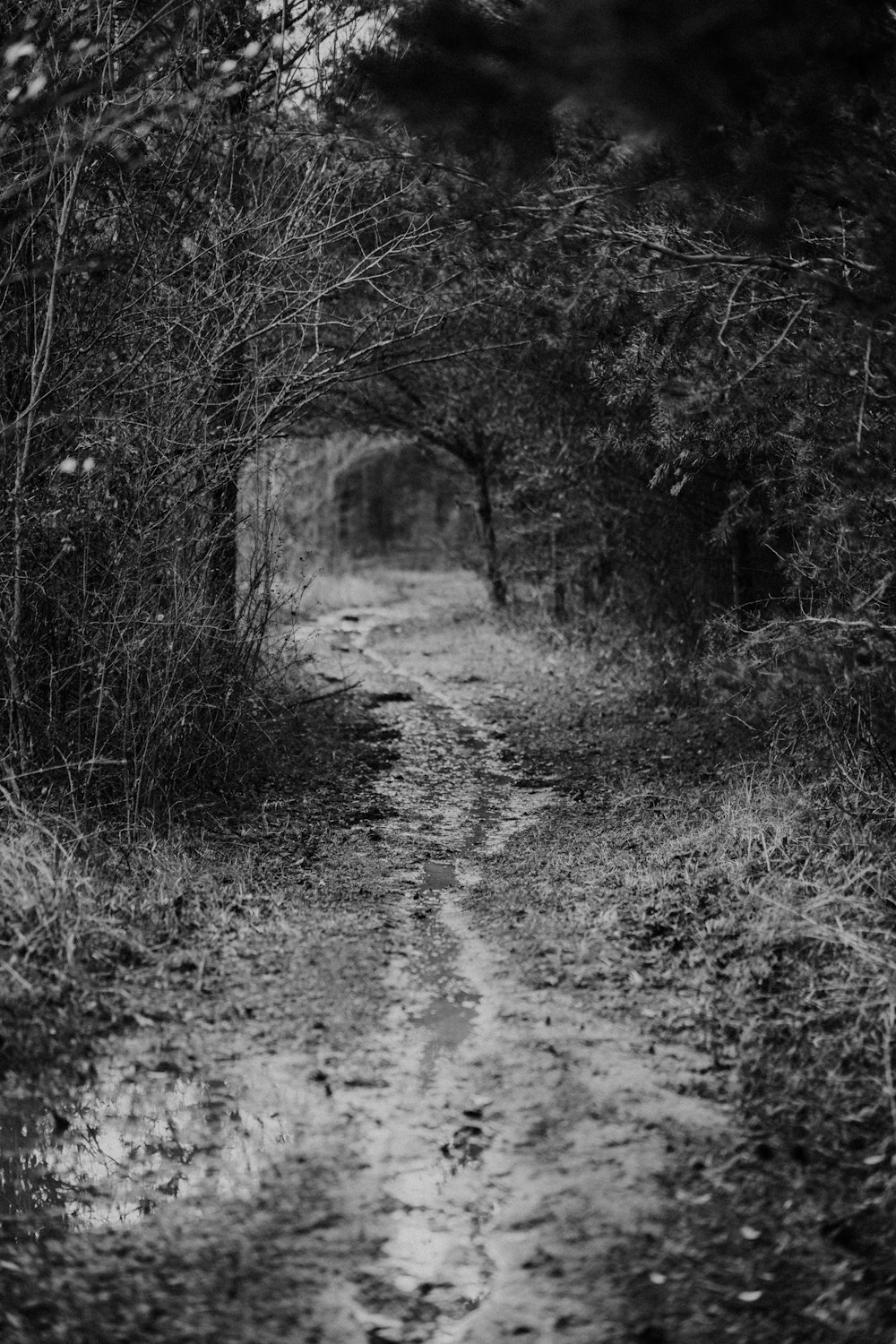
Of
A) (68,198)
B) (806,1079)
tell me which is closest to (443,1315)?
(806,1079)

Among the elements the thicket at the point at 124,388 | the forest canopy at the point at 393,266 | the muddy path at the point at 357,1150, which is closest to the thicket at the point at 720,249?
the forest canopy at the point at 393,266

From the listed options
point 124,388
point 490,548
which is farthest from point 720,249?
point 490,548

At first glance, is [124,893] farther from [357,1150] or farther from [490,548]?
[490,548]

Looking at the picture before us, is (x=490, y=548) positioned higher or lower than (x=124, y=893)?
higher

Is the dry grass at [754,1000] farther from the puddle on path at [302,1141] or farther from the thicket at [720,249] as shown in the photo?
the thicket at [720,249]

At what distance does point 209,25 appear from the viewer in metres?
8.37

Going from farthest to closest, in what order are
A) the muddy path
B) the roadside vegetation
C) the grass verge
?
1. the grass verge
2. the roadside vegetation
3. the muddy path

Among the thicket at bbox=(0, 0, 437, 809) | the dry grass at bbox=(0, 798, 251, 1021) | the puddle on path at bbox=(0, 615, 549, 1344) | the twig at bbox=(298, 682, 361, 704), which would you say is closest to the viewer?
the puddle on path at bbox=(0, 615, 549, 1344)

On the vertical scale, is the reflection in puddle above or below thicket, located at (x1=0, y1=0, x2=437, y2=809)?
below

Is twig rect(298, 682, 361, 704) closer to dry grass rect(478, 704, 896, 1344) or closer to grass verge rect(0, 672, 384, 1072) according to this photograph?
grass verge rect(0, 672, 384, 1072)

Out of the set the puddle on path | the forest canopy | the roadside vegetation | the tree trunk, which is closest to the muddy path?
the puddle on path

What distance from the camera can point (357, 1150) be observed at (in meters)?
3.82

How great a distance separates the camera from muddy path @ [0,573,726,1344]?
312 cm

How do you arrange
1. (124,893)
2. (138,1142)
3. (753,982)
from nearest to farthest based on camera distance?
(138,1142) → (753,982) → (124,893)
